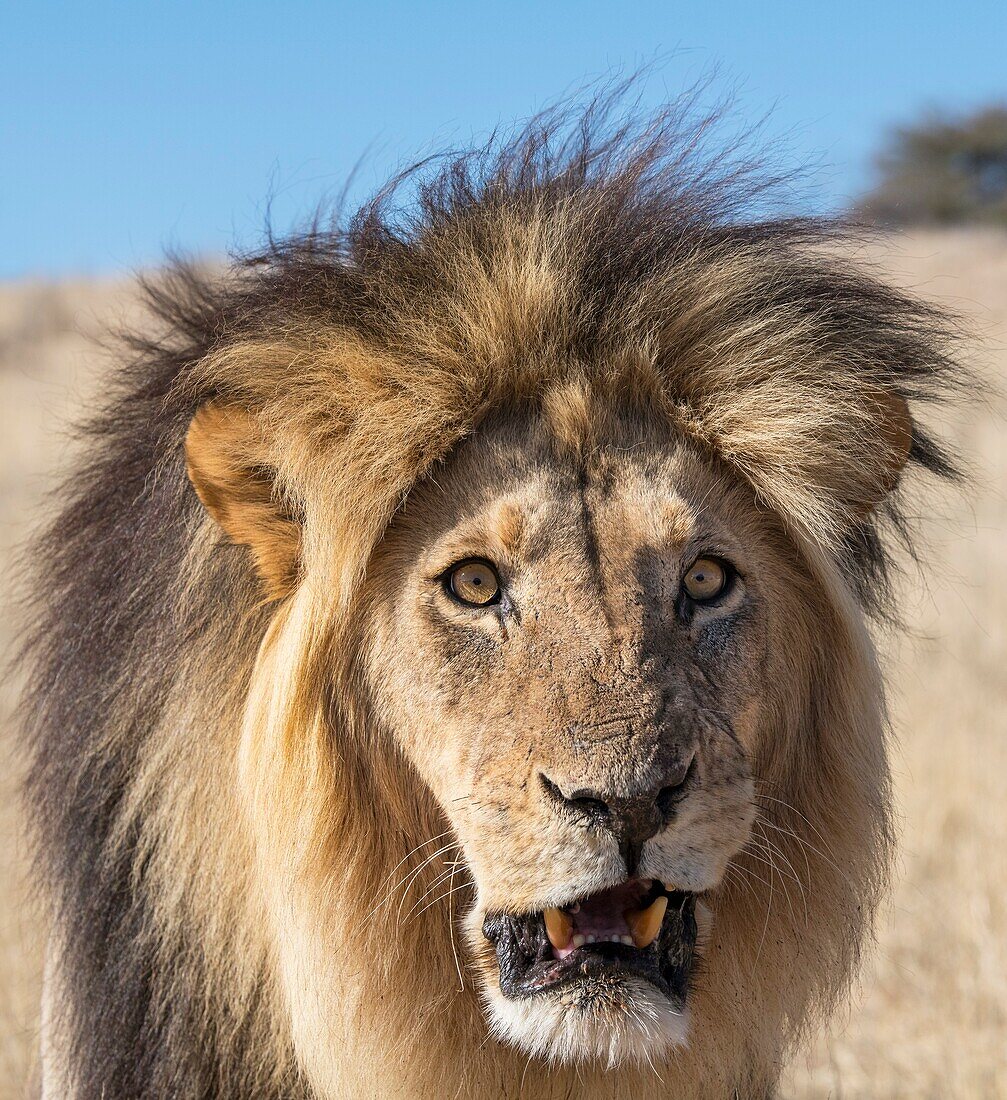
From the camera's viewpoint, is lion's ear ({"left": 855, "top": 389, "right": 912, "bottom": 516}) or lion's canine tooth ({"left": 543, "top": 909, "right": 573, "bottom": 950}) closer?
lion's canine tooth ({"left": 543, "top": 909, "right": 573, "bottom": 950})

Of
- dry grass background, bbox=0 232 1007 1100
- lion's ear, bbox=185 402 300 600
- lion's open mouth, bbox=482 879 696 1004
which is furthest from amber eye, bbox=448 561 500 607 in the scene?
dry grass background, bbox=0 232 1007 1100

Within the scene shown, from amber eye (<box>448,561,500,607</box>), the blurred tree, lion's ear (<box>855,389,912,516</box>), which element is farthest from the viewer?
the blurred tree

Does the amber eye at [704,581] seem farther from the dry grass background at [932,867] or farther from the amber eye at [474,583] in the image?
the dry grass background at [932,867]

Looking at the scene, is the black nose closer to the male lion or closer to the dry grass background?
the male lion

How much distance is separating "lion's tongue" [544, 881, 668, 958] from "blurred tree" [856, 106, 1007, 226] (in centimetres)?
3048

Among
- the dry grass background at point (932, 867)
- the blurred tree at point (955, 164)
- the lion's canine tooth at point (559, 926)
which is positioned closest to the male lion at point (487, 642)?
the lion's canine tooth at point (559, 926)

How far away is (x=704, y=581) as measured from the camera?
2143 mm

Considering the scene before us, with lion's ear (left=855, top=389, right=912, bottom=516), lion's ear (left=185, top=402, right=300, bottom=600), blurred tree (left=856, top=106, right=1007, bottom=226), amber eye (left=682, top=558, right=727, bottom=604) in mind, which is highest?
blurred tree (left=856, top=106, right=1007, bottom=226)

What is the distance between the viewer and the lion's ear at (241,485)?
7.02ft

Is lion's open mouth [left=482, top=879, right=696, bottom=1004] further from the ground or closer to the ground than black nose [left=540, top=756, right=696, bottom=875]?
closer to the ground

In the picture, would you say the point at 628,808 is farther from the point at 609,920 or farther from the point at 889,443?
the point at 889,443

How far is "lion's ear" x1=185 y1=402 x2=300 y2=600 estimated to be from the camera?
2141mm

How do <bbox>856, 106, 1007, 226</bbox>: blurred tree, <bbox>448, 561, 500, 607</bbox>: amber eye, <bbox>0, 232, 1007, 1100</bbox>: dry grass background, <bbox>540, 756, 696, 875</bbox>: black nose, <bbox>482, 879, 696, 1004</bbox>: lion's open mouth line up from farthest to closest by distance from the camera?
<bbox>856, 106, 1007, 226</bbox>: blurred tree, <bbox>0, 232, 1007, 1100</bbox>: dry grass background, <bbox>448, 561, 500, 607</bbox>: amber eye, <bbox>482, 879, 696, 1004</bbox>: lion's open mouth, <bbox>540, 756, 696, 875</bbox>: black nose

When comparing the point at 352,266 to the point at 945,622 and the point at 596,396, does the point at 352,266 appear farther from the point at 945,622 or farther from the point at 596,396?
the point at 945,622
